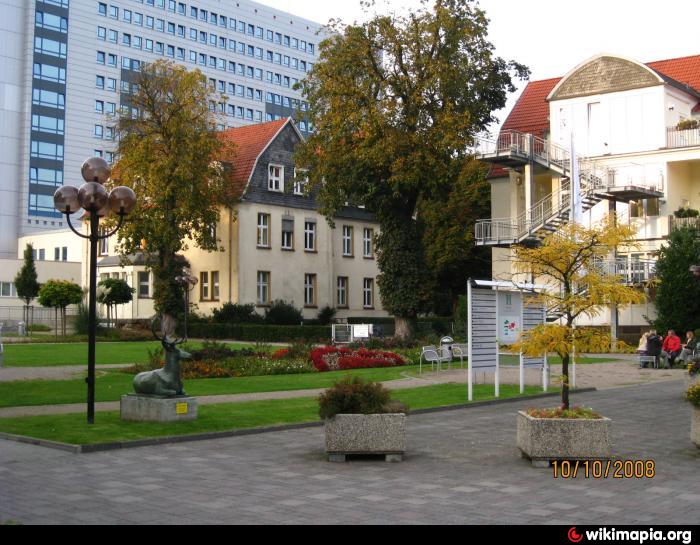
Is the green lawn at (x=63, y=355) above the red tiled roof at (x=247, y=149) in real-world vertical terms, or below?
below

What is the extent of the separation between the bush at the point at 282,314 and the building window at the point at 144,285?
9.65 metres

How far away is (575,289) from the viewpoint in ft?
39.9

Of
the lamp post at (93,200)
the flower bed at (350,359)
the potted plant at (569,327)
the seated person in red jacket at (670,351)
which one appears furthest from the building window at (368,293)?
the potted plant at (569,327)

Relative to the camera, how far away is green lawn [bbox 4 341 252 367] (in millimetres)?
29078

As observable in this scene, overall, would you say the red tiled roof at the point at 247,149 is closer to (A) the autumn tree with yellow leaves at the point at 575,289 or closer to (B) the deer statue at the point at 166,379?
(B) the deer statue at the point at 166,379

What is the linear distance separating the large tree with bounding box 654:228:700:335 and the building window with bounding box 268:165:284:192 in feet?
82.3

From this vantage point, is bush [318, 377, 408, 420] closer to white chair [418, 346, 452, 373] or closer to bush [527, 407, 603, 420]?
bush [527, 407, 603, 420]

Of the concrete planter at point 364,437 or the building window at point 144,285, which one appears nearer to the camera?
the concrete planter at point 364,437

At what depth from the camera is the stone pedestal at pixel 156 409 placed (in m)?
14.1
